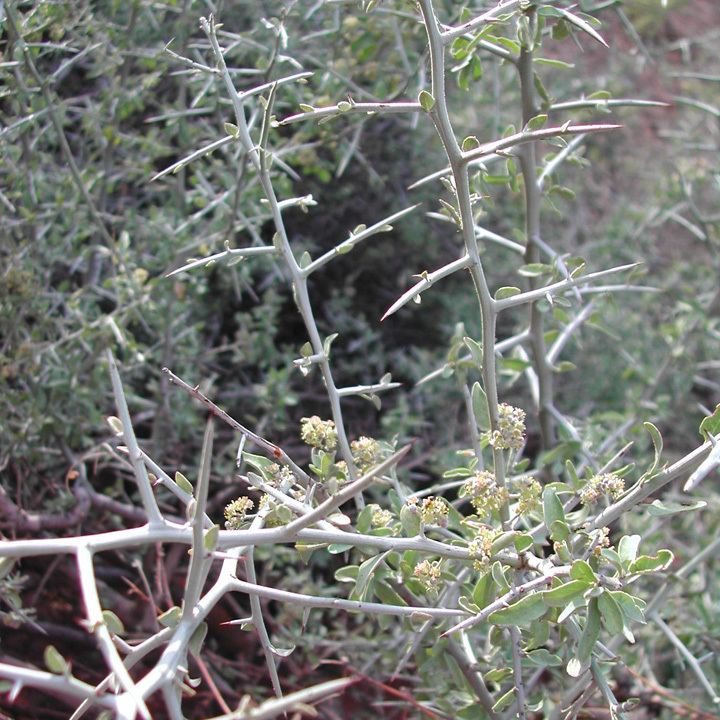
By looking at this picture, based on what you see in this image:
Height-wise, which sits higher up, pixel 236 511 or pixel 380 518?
pixel 236 511

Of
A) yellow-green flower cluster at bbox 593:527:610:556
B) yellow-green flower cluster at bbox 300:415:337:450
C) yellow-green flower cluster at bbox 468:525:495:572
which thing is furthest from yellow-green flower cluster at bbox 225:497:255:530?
yellow-green flower cluster at bbox 593:527:610:556

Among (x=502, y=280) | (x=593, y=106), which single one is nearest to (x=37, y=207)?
(x=593, y=106)

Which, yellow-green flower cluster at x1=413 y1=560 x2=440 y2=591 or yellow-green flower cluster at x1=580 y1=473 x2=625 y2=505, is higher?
yellow-green flower cluster at x1=580 y1=473 x2=625 y2=505

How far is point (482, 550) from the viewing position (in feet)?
2.96

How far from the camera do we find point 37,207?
63.7 inches

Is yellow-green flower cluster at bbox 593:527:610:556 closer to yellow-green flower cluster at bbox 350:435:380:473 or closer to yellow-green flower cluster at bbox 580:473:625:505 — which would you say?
yellow-green flower cluster at bbox 580:473:625:505

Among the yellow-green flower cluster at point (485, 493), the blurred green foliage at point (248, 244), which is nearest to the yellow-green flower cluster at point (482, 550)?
the yellow-green flower cluster at point (485, 493)

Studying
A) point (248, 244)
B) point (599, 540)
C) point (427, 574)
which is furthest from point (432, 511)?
point (248, 244)

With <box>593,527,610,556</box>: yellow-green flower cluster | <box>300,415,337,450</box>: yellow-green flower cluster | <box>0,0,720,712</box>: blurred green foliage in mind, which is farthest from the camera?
<box>0,0,720,712</box>: blurred green foliage

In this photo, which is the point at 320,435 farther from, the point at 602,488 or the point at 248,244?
the point at 248,244

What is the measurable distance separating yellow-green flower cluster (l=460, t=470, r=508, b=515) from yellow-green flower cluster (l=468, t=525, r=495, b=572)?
1.6 inches

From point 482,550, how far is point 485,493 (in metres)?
0.08

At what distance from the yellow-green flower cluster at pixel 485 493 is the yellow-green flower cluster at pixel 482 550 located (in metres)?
0.04

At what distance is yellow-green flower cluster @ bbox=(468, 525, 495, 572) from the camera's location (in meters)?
0.90
